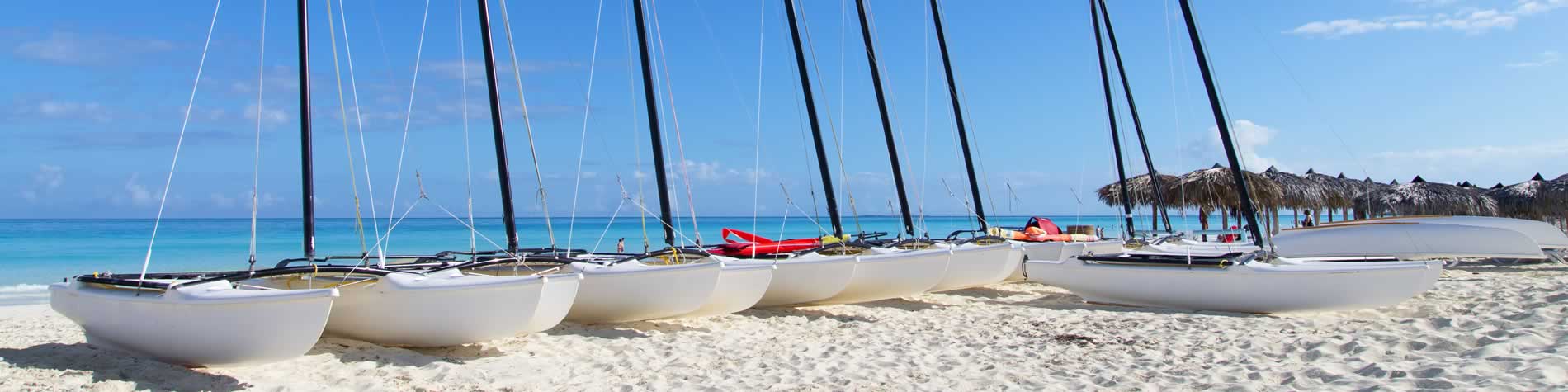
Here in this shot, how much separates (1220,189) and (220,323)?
23741 millimetres

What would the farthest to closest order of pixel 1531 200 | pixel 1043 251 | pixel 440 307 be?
pixel 1531 200 → pixel 1043 251 → pixel 440 307

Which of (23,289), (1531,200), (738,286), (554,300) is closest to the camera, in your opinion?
(554,300)

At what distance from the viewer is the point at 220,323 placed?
19.3ft

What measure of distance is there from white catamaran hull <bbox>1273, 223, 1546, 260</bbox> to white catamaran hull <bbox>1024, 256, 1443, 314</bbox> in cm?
415

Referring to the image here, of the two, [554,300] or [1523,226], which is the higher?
[1523,226]

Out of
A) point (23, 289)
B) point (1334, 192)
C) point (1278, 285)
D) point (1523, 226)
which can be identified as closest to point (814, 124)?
point (1278, 285)

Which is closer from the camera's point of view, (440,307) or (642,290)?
(440,307)

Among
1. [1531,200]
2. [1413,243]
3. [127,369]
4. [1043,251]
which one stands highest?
[1531,200]

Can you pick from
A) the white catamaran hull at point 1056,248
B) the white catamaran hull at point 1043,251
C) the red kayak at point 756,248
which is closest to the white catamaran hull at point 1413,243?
the white catamaran hull at point 1056,248

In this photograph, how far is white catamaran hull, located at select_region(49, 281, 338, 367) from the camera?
587 centimetres

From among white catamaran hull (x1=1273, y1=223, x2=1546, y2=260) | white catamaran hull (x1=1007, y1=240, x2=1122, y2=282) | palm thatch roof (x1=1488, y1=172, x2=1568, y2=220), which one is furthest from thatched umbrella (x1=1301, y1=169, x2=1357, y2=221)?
white catamaran hull (x1=1007, y1=240, x2=1122, y2=282)

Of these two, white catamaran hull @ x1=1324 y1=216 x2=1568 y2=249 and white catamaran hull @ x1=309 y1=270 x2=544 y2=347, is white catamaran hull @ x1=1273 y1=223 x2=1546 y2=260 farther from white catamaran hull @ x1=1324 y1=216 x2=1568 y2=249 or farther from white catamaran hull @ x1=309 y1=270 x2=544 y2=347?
white catamaran hull @ x1=309 y1=270 x2=544 y2=347

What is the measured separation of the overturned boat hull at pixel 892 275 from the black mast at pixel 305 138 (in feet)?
18.3

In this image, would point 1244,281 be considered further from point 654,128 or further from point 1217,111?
point 654,128
